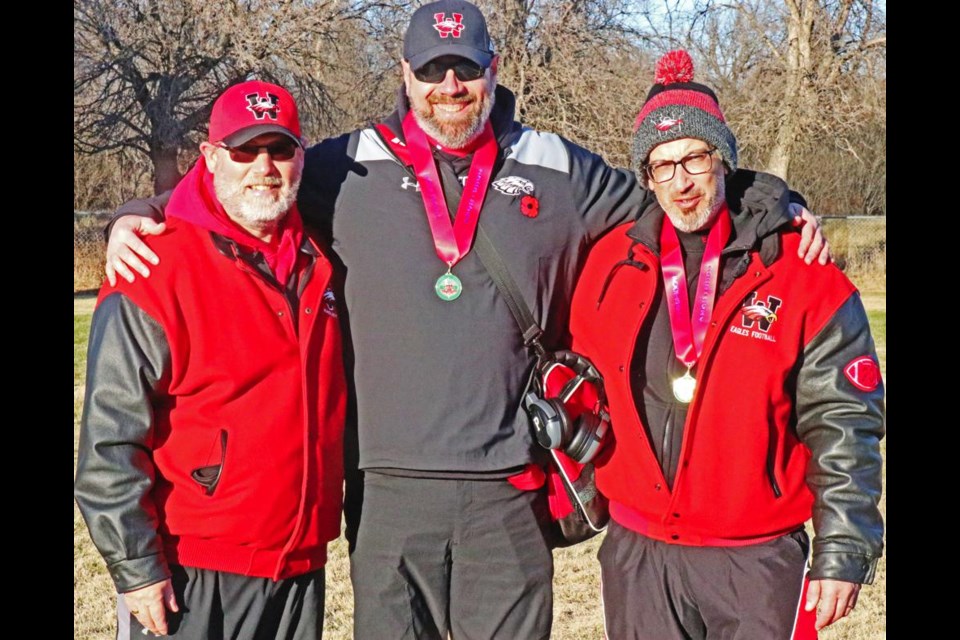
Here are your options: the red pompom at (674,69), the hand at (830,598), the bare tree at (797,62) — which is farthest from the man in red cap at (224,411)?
the bare tree at (797,62)

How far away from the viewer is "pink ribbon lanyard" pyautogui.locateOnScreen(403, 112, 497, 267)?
11.8 ft

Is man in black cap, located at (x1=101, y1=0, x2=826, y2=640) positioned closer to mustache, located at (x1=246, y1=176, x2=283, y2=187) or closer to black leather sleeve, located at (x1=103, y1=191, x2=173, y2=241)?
mustache, located at (x1=246, y1=176, x2=283, y2=187)

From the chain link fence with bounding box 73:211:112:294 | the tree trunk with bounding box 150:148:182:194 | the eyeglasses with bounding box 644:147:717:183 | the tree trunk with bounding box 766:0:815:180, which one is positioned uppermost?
the tree trunk with bounding box 766:0:815:180

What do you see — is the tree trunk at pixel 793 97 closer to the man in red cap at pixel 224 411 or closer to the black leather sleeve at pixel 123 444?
the man in red cap at pixel 224 411

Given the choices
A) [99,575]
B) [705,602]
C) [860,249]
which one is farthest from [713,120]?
[860,249]

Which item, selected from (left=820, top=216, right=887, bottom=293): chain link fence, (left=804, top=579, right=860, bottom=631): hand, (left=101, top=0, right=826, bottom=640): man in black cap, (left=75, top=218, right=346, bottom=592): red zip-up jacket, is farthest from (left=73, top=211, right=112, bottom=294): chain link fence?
(left=804, top=579, right=860, bottom=631): hand

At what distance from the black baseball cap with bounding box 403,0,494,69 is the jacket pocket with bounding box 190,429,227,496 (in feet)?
5.01

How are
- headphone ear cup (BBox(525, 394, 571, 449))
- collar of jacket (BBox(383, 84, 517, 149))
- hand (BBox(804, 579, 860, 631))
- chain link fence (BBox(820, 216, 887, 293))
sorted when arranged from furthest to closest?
chain link fence (BBox(820, 216, 887, 293)) → collar of jacket (BBox(383, 84, 517, 149)) → headphone ear cup (BBox(525, 394, 571, 449)) → hand (BBox(804, 579, 860, 631))

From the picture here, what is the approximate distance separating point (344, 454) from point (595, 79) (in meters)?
11.4

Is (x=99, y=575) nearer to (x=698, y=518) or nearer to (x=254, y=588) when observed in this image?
(x=254, y=588)

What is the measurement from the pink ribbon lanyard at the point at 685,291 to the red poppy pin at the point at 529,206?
1.70ft

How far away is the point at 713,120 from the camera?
3.45 meters

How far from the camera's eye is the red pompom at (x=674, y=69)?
11.9 feet

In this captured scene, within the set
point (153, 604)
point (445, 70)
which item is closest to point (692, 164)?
point (445, 70)
